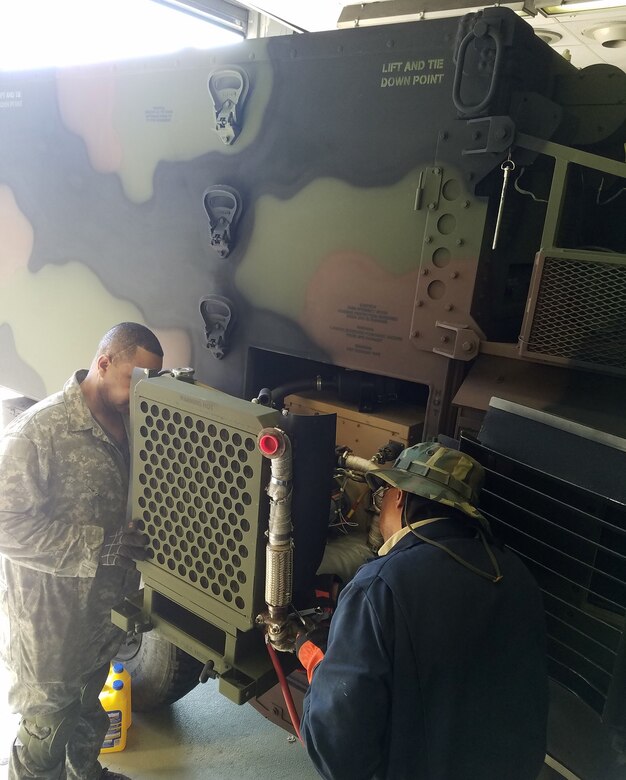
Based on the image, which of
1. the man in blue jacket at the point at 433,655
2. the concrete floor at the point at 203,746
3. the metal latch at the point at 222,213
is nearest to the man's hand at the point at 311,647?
the man in blue jacket at the point at 433,655

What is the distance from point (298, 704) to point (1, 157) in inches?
124

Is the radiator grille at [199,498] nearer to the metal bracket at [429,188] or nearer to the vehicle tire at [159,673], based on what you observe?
the metal bracket at [429,188]

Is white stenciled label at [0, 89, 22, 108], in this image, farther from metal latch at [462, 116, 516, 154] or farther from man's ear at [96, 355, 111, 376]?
metal latch at [462, 116, 516, 154]

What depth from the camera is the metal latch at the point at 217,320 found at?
9.12 feet

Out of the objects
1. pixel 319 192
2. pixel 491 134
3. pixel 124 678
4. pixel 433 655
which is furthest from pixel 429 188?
pixel 124 678

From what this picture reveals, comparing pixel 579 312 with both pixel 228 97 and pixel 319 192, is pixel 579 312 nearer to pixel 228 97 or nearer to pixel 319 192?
pixel 319 192

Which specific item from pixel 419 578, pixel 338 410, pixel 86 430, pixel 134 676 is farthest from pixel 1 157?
pixel 419 578

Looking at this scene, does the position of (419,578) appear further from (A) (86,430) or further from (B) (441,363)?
(A) (86,430)

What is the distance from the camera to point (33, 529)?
2.15 m

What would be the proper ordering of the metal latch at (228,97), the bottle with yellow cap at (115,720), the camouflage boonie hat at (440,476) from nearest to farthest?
the camouflage boonie hat at (440,476), the metal latch at (228,97), the bottle with yellow cap at (115,720)

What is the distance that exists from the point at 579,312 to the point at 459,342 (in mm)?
393

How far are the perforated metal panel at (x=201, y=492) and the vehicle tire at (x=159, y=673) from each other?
3.85 feet

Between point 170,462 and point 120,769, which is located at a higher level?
point 170,462

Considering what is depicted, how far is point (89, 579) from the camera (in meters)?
2.32
